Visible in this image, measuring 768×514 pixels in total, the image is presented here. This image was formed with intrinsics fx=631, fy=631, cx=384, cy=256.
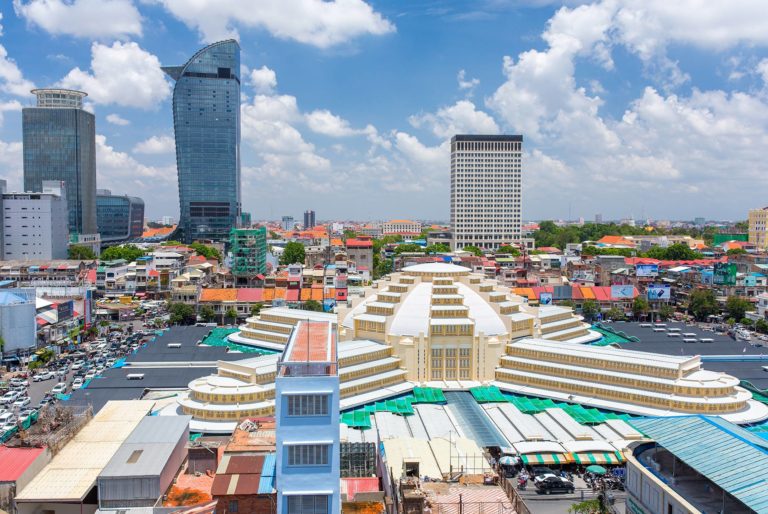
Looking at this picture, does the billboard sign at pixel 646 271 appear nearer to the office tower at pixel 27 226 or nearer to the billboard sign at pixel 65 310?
the billboard sign at pixel 65 310

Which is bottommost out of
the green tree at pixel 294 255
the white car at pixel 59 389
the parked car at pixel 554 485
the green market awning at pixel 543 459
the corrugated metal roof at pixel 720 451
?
the parked car at pixel 554 485

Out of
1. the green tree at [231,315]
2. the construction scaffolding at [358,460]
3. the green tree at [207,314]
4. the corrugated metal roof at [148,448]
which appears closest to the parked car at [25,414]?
the corrugated metal roof at [148,448]

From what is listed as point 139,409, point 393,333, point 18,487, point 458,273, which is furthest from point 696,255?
point 18,487

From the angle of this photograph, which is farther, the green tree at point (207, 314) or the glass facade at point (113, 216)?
the glass facade at point (113, 216)

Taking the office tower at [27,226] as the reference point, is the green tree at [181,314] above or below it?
below

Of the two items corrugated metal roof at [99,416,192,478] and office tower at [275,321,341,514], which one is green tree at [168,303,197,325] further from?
office tower at [275,321,341,514]

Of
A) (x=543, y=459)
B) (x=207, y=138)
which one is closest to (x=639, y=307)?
(x=543, y=459)

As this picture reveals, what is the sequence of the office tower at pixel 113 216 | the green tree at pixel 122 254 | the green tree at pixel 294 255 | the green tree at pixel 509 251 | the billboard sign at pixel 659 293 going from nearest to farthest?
the billboard sign at pixel 659 293 → the green tree at pixel 122 254 → the green tree at pixel 294 255 → the green tree at pixel 509 251 → the office tower at pixel 113 216
